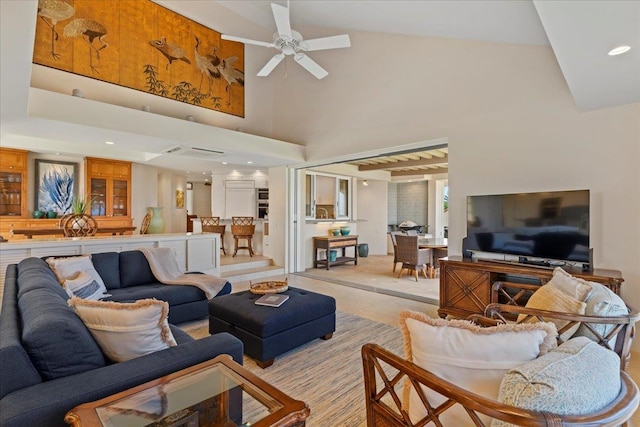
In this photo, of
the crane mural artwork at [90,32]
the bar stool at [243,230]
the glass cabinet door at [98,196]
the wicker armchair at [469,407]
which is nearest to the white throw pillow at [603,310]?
the wicker armchair at [469,407]

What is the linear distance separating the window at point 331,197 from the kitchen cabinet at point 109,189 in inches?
178

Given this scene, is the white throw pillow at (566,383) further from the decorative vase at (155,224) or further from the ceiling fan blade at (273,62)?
the decorative vase at (155,224)

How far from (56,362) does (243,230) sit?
6.21m

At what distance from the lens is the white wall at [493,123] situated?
10.0 ft

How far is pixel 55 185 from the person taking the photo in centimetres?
658

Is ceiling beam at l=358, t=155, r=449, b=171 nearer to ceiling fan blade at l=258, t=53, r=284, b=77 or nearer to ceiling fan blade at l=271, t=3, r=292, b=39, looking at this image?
ceiling fan blade at l=258, t=53, r=284, b=77

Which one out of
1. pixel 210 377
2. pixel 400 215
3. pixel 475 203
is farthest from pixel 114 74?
pixel 400 215

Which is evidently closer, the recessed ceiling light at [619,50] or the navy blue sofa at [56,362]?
the navy blue sofa at [56,362]

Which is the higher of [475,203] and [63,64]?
→ [63,64]

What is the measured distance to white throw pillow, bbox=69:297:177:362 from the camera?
1.53 m

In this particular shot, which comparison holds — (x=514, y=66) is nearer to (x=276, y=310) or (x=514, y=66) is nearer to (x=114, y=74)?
(x=276, y=310)

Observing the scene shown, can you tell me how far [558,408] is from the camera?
858 millimetres

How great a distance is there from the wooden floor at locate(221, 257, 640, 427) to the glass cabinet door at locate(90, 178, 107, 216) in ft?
12.9

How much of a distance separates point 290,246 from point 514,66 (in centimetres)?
501
